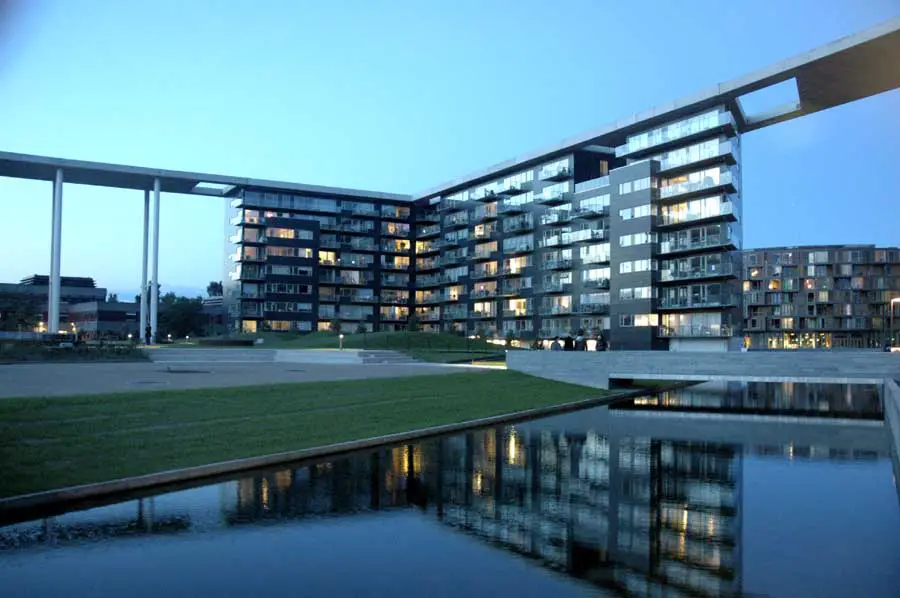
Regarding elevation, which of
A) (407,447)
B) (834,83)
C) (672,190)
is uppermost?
(834,83)

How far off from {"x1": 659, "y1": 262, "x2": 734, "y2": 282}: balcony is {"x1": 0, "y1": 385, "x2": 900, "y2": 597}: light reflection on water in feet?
163

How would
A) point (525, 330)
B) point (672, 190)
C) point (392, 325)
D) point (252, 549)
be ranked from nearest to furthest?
point (252, 549) < point (672, 190) < point (525, 330) < point (392, 325)

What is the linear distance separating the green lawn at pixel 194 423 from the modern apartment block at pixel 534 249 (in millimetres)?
42622

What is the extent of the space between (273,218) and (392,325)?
79.5 feet

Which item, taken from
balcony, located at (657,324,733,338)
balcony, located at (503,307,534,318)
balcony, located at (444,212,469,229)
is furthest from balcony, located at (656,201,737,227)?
balcony, located at (444,212,469,229)

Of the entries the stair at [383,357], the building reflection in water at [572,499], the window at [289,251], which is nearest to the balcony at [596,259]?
the stair at [383,357]

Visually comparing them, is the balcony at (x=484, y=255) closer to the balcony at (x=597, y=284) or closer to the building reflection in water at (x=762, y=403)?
the balcony at (x=597, y=284)

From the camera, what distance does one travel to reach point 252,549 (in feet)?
33.0

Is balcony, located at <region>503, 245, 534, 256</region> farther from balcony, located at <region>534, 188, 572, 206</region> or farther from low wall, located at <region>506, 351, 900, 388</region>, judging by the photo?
low wall, located at <region>506, 351, 900, 388</region>

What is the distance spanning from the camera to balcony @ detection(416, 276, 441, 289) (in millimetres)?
107188

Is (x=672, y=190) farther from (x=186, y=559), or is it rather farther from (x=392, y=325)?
(x=186, y=559)

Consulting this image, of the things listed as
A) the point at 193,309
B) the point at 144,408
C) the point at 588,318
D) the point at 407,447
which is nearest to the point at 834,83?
the point at 588,318

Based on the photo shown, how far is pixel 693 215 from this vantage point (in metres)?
68.1

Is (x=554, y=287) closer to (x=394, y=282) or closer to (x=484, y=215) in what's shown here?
(x=484, y=215)
